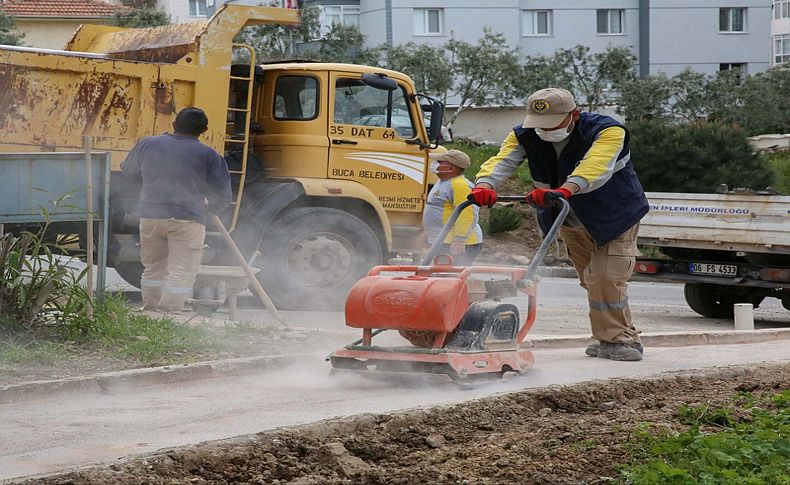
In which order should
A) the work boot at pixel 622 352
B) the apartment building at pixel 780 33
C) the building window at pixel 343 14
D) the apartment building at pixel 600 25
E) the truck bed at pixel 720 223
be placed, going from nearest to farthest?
the work boot at pixel 622 352, the truck bed at pixel 720 223, the apartment building at pixel 600 25, the building window at pixel 343 14, the apartment building at pixel 780 33

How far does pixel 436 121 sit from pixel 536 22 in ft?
129

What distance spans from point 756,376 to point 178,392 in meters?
3.61

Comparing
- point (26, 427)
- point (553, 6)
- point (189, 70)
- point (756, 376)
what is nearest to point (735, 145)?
point (189, 70)

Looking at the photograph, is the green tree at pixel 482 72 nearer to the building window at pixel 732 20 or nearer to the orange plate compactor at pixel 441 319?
the building window at pixel 732 20

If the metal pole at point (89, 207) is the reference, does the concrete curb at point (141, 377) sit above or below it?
below

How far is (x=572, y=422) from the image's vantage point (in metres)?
6.11

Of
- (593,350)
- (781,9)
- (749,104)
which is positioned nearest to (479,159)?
(749,104)

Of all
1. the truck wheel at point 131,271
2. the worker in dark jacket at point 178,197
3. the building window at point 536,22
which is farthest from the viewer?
the building window at point 536,22

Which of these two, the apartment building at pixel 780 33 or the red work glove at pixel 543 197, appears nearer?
the red work glove at pixel 543 197

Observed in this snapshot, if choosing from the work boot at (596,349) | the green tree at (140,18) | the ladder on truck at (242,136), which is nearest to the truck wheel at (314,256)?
the ladder on truck at (242,136)

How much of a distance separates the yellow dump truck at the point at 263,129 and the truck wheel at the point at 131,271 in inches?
0.8

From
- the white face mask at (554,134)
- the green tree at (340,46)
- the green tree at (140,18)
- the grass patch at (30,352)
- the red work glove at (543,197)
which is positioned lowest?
the grass patch at (30,352)

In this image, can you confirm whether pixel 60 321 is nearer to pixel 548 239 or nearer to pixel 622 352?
pixel 548 239

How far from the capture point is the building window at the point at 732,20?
174 ft
